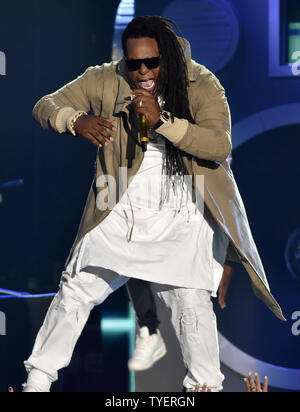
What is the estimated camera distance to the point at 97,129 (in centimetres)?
225

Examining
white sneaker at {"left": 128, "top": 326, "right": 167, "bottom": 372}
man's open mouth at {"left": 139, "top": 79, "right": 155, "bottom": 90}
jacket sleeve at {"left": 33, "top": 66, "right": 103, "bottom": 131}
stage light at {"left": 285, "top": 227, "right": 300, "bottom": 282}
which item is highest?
man's open mouth at {"left": 139, "top": 79, "right": 155, "bottom": 90}

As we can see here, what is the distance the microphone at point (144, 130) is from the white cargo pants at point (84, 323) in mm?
418

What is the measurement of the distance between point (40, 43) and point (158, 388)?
140cm

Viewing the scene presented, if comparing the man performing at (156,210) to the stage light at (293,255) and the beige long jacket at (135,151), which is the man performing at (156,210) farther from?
the stage light at (293,255)

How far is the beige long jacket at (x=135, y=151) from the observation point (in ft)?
7.87

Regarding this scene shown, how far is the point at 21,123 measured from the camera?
3.50 metres

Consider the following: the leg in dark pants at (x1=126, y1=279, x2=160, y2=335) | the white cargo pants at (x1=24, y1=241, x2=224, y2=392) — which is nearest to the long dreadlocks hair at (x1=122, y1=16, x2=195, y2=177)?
the white cargo pants at (x1=24, y1=241, x2=224, y2=392)

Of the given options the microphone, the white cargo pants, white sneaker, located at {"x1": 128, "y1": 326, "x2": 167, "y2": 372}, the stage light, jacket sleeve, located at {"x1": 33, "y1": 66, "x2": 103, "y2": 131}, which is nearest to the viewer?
the microphone

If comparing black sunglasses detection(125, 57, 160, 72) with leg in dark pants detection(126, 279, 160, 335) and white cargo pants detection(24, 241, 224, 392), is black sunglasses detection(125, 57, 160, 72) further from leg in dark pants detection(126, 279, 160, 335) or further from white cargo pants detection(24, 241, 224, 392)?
leg in dark pants detection(126, 279, 160, 335)

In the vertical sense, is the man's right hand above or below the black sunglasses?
below

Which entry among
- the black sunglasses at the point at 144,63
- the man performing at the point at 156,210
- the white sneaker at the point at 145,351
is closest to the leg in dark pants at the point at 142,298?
the white sneaker at the point at 145,351

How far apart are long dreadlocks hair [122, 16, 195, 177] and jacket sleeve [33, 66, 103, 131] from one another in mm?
151

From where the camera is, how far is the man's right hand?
2.25 m
